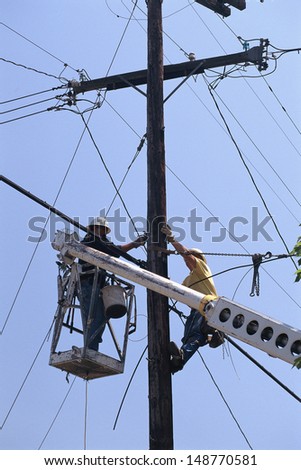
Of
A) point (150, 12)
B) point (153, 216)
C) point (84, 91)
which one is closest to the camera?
point (153, 216)

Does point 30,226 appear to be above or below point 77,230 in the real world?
above

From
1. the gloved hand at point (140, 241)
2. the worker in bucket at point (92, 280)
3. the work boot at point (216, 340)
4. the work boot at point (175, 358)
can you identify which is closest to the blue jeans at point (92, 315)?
the worker in bucket at point (92, 280)

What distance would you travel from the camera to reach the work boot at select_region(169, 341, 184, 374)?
14055 mm

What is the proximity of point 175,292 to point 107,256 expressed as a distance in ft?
3.95

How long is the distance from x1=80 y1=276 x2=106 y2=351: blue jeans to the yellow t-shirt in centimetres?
108

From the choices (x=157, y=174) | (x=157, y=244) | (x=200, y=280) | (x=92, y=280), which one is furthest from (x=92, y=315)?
(x=157, y=174)

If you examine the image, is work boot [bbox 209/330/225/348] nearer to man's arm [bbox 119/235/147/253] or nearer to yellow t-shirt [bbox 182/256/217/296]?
yellow t-shirt [bbox 182/256/217/296]

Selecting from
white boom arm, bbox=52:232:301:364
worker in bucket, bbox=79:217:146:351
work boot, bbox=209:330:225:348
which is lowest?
white boom arm, bbox=52:232:301:364

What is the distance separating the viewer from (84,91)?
16.9 m

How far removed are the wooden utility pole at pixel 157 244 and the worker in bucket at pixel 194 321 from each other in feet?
0.36

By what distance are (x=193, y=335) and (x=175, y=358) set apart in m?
0.61

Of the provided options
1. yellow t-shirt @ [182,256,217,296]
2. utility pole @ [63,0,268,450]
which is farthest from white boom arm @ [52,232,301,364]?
yellow t-shirt @ [182,256,217,296]

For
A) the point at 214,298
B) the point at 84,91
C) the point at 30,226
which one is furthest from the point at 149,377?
the point at 84,91

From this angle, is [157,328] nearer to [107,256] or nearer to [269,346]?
[107,256]
